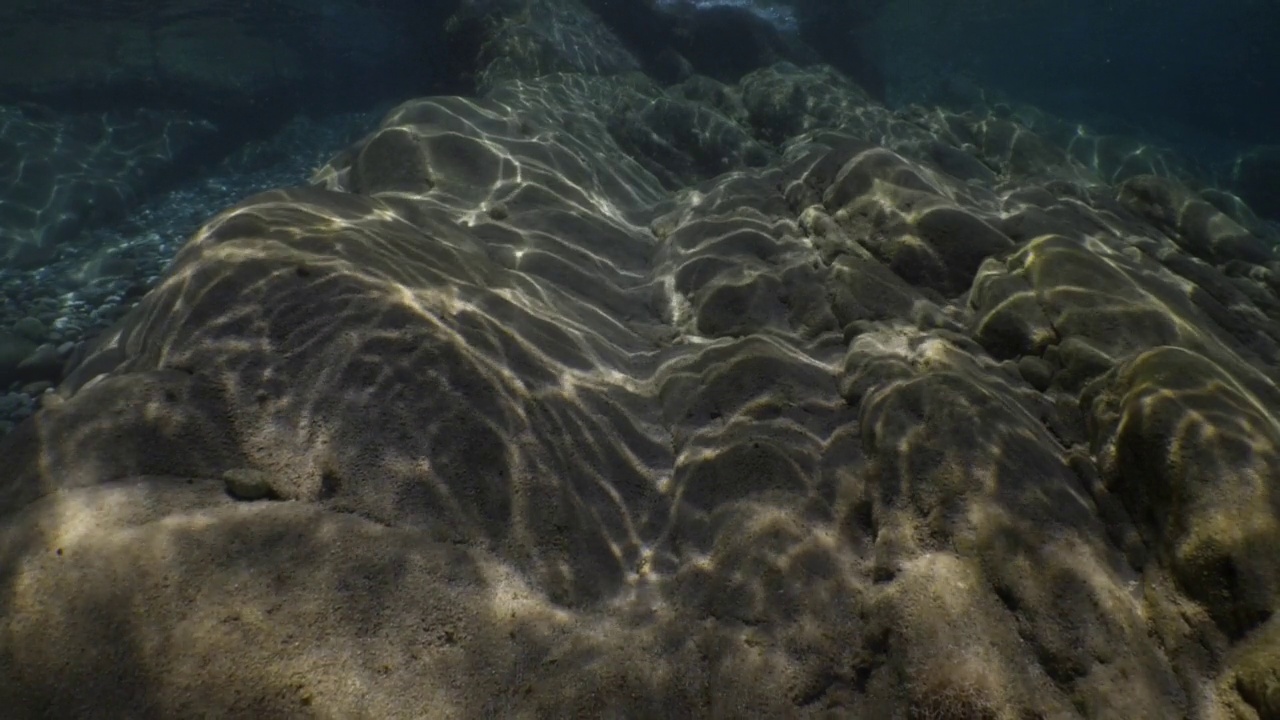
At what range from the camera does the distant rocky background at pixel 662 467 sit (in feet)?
6.27

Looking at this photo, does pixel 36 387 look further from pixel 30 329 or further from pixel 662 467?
pixel 662 467

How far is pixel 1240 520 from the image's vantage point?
2.23 metres

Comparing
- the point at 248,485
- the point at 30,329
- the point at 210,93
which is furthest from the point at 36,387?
the point at 210,93

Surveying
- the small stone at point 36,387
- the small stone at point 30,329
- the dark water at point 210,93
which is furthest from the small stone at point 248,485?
the small stone at point 30,329

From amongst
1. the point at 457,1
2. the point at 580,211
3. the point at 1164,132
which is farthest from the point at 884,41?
the point at 580,211

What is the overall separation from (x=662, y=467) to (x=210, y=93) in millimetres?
21192

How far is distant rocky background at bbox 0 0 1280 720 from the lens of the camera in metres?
1.91

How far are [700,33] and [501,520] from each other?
17.1m

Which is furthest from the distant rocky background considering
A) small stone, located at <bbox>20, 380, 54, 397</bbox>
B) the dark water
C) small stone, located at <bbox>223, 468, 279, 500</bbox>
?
the dark water

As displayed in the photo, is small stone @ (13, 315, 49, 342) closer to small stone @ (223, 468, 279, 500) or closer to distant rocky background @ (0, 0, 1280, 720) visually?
distant rocky background @ (0, 0, 1280, 720)

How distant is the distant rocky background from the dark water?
5.15m

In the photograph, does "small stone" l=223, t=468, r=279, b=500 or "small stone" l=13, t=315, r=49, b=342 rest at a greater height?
"small stone" l=223, t=468, r=279, b=500

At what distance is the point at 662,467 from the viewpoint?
301 centimetres

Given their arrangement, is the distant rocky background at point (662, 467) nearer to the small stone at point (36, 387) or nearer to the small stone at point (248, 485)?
the small stone at point (248, 485)
